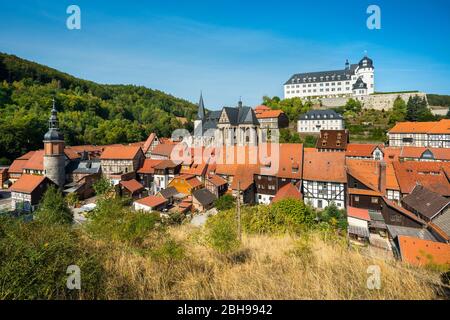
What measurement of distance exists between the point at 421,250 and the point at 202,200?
19.7m

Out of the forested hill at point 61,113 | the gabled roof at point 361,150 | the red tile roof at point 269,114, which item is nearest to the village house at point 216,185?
the gabled roof at point 361,150

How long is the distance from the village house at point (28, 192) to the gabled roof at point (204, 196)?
64.4 feet

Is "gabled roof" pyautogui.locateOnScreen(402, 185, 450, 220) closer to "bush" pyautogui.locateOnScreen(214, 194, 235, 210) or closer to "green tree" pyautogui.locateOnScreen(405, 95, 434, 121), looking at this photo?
"bush" pyautogui.locateOnScreen(214, 194, 235, 210)

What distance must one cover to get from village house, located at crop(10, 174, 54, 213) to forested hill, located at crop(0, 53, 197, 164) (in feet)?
73.4

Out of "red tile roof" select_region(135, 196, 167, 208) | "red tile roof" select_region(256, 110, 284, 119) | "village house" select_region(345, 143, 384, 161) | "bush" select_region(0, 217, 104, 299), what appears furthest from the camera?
"red tile roof" select_region(256, 110, 284, 119)

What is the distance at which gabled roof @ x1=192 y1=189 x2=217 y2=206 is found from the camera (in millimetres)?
28734

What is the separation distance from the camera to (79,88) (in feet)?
353

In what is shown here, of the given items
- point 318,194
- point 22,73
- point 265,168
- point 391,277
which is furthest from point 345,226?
point 22,73

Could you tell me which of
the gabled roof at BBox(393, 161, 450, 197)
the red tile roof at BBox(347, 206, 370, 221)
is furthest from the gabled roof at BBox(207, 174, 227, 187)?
the gabled roof at BBox(393, 161, 450, 197)

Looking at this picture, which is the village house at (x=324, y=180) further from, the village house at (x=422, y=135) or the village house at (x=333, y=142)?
the village house at (x=422, y=135)

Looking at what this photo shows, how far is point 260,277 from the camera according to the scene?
4.57m

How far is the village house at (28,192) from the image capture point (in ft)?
100

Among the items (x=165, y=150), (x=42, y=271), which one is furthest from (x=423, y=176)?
(x=165, y=150)

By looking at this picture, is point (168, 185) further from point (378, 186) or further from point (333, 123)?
point (333, 123)
